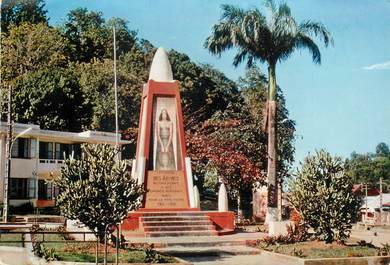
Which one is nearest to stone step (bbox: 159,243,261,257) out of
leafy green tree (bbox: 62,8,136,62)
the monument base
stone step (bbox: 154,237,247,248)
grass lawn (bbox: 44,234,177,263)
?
stone step (bbox: 154,237,247,248)

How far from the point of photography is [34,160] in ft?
127

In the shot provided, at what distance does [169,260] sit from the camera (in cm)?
1420

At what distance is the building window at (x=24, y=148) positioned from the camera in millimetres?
37597

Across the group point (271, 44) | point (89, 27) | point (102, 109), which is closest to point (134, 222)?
point (271, 44)

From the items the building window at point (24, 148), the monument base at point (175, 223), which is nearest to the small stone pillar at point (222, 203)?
the monument base at point (175, 223)

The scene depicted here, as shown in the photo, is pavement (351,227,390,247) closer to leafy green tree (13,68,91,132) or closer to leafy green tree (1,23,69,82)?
leafy green tree (13,68,91,132)

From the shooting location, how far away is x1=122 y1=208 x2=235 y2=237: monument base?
2080 centimetres

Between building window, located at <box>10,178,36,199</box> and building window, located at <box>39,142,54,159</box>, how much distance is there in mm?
2326

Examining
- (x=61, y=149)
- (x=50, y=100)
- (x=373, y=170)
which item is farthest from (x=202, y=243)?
(x=373, y=170)

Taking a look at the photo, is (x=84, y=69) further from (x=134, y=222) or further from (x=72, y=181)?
(x=72, y=181)

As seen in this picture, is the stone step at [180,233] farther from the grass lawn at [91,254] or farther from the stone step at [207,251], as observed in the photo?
the grass lawn at [91,254]

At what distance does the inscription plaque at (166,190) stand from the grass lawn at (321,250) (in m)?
6.32

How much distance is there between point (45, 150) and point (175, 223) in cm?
2136

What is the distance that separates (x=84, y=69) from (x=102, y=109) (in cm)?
527
